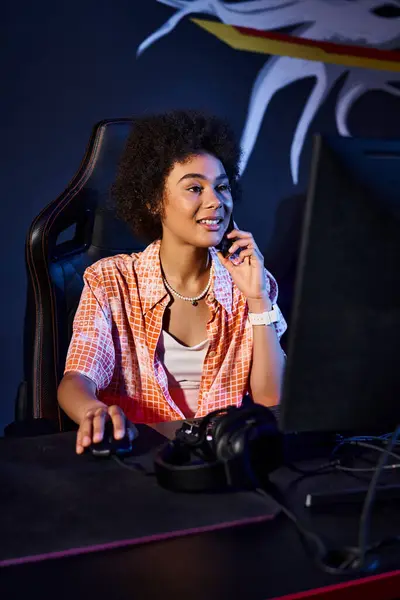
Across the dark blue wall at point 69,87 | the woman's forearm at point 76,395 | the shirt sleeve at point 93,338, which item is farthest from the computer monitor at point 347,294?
the dark blue wall at point 69,87

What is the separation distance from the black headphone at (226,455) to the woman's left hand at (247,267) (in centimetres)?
72

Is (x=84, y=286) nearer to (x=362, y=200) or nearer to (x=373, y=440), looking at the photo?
(x=373, y=440)

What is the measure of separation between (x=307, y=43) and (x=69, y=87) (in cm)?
91

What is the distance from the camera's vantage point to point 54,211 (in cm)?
172

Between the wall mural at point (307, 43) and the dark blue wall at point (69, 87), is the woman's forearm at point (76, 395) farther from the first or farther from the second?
the wall mural at point (307, 43)

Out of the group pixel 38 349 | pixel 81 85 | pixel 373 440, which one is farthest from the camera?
pixel 81 85

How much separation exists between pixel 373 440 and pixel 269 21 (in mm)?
1936

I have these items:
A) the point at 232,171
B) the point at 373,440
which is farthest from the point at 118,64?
the point at 373,440

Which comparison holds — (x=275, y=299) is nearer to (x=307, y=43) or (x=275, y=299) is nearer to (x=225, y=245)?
(x=225, y=245)

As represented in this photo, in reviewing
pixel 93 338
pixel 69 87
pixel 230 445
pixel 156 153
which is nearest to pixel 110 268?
pixel 93 338

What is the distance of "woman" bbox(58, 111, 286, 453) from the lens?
5.51ft

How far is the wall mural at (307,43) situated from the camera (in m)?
2.59

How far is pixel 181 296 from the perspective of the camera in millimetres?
1781

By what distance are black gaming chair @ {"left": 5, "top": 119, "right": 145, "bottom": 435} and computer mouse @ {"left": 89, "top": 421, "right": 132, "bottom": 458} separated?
49 centimetres
